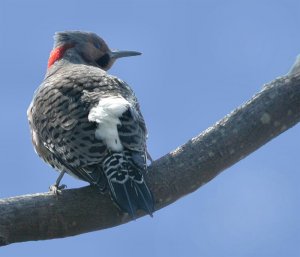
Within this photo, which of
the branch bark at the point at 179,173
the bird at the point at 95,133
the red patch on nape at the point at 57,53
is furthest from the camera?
the red patch on nape at the point at 57,53

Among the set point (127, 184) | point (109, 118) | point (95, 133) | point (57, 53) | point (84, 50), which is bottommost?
point (57, 53)

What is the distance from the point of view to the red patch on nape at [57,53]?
9055mm

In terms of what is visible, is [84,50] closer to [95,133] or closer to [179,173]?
[95,133]

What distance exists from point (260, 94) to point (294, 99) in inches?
10.0

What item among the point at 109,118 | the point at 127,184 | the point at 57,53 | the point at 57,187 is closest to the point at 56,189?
the point at 57,187

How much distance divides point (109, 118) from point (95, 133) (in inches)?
6.1

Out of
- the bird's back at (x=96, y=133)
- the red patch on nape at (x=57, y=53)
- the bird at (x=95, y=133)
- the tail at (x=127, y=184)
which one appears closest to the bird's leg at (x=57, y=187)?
the bird at (x=95, y=133)

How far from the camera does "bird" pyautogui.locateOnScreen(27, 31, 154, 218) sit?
5363 millimetres

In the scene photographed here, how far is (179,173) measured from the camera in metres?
5.43

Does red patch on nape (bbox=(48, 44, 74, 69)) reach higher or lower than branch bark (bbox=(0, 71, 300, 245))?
lower

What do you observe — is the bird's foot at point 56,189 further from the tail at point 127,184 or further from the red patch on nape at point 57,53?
the red patch on nape at point 57,53

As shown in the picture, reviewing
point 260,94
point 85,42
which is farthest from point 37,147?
point 85,42

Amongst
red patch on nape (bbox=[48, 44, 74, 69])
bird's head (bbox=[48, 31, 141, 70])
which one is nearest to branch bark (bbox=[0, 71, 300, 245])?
bird's head (bbox=[48, 31, 141, 70])

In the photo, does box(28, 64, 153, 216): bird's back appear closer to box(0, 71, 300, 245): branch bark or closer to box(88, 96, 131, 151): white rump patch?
box(88, 96, 131, 151): white rump patch
